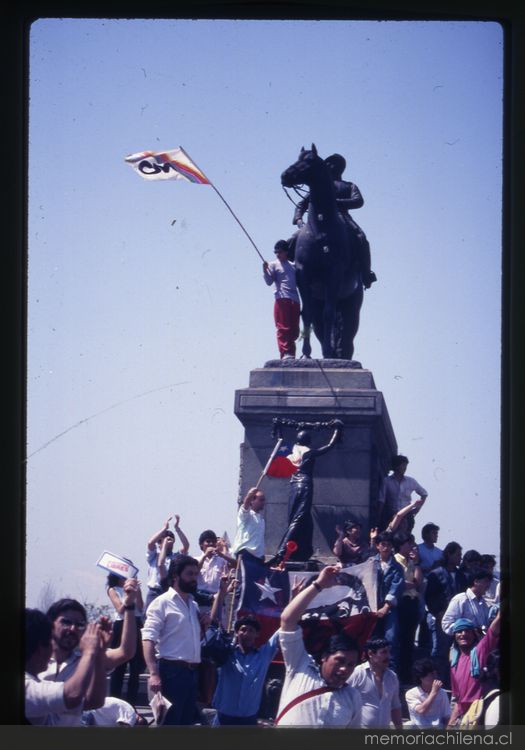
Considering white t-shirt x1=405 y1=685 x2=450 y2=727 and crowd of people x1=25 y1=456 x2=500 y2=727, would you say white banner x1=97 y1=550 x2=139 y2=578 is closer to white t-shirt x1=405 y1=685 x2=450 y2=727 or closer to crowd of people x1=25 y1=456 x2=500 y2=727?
crowd of people x1=25 y1=456 x2=500 y2=727

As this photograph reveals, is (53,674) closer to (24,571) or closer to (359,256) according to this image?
(24,571)

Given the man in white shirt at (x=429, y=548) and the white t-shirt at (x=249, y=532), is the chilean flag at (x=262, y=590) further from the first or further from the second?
the man in white shirt at (x=429, y=548)

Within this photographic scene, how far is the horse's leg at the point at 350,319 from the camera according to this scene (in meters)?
13.1

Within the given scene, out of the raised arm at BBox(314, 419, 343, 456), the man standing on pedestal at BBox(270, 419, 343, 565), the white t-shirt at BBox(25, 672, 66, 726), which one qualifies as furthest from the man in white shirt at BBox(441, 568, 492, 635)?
the white t-shirt at BBox(25, 672, 66, 726)

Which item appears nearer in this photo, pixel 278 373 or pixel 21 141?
pixel 21 141

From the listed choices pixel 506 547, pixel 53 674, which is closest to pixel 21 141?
pixel 53 674

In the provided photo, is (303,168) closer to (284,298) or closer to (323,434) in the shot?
(284,298)

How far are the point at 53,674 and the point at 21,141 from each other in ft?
9.37

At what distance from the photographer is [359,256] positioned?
1294cm

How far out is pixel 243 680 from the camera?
9320 mm

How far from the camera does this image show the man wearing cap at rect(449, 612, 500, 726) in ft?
32.2

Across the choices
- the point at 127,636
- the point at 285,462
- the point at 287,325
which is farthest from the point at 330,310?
the point at 127,636

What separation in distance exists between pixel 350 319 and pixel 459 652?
12.5ft

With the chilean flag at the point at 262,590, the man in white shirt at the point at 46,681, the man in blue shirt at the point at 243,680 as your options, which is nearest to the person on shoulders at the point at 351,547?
the chilean flag at the point at 262,590
